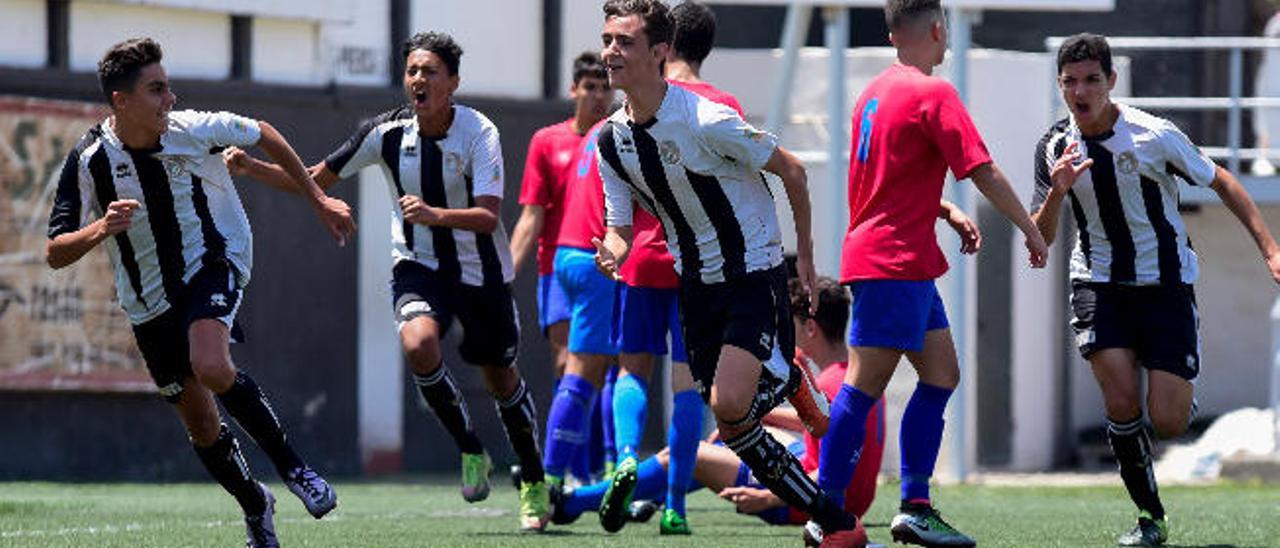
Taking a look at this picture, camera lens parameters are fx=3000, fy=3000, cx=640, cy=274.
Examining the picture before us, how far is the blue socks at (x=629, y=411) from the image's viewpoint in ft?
38.9

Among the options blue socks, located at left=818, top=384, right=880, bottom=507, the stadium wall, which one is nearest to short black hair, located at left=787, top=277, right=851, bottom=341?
blue socks, located at left=818, top=384, right=880, bottom=507

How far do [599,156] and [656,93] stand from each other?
0.38 meters

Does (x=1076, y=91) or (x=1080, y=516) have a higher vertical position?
(x=1076, y=91)

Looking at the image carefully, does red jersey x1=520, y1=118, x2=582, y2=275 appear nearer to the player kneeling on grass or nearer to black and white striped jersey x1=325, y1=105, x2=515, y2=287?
black and white striped jersey x1=325, y1=105, x2=515, y2=287

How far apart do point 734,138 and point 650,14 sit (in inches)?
19.7

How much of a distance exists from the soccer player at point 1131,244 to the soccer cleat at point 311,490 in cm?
272

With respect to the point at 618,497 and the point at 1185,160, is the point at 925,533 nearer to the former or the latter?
the point at 618,497

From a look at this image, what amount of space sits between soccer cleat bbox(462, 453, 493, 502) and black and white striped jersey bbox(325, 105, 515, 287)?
0.72m

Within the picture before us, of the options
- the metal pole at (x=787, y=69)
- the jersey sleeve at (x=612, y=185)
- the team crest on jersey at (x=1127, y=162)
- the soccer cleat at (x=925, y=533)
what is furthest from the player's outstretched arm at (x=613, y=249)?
the metal pole at (x=787, y=69)

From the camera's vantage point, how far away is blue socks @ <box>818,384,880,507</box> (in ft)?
33.9

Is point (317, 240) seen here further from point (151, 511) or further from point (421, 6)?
point (151, 511)

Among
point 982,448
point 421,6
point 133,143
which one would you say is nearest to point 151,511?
point 133,143

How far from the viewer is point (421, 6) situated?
20.1m

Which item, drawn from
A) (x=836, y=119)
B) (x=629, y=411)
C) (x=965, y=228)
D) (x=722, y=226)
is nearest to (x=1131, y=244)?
(x=965, y=228)
